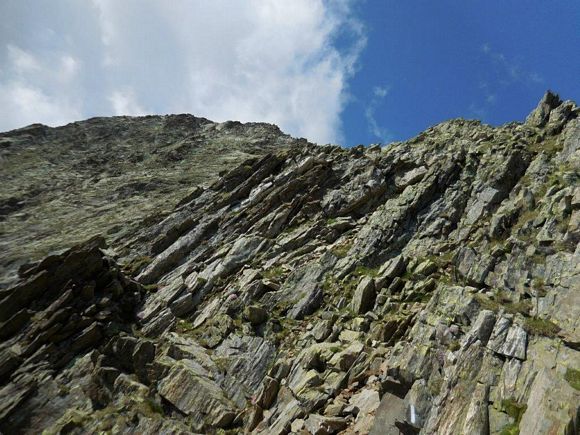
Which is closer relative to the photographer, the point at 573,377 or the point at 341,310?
the point at 573,377

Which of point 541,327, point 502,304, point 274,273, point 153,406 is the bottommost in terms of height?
point 153,406

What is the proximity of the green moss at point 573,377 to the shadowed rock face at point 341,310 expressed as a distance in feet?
0.76

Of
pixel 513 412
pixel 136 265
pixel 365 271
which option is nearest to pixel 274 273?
pixel 365 271

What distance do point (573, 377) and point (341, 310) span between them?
13.5 meters

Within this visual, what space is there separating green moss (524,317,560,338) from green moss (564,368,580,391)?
93.2 inches

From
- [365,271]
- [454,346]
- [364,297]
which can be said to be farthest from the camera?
[365,271]

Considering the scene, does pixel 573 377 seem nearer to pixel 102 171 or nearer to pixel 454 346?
pixel 454 346

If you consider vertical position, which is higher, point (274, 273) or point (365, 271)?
point (365, 271)

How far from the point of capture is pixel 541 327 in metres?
16.8

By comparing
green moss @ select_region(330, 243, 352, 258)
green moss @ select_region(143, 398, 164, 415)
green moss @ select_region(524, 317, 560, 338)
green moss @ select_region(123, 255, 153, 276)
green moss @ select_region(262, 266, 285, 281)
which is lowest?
green moss @ select_region(143, 398, 164, 415)

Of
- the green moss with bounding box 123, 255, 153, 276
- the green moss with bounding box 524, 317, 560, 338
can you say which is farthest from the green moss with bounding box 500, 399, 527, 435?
the green moss with bounding box 123, 255, 153, 276

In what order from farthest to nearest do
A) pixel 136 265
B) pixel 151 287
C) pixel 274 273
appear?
pixel 136 265
pixel 151 287
pixel 274 273

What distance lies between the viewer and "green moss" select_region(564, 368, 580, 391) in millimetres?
13305

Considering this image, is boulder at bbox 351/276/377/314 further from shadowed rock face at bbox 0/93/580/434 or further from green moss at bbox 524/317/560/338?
green moss at bbox 524/317/560/338
